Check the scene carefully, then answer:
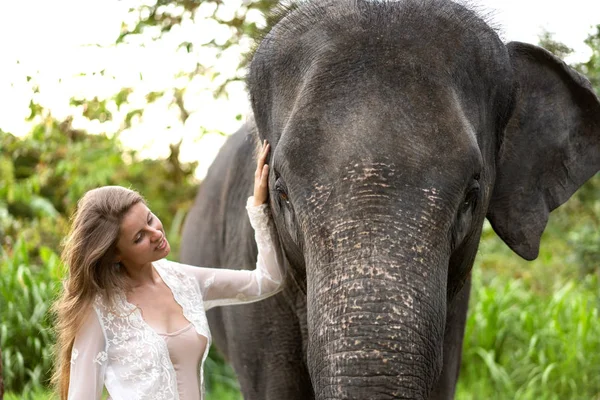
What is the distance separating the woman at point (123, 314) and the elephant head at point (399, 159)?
1.70 feet

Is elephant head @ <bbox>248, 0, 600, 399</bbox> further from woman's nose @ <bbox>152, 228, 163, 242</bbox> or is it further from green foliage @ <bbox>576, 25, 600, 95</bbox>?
green foliage @ <bbox>576, 25, 600, 95</bbox>

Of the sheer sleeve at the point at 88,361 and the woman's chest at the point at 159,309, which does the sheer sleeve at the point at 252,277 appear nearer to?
the woman's chest at the point at 159,309

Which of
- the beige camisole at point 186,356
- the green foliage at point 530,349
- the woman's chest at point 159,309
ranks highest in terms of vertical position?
the woman's chest at point 159,309

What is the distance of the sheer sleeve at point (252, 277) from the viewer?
12.9 ft

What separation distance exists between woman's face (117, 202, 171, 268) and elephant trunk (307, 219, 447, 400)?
0.83 m

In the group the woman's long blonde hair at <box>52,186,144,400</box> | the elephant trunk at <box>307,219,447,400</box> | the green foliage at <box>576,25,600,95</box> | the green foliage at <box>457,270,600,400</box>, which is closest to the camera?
the elephant trunk at <box>307,219,447,400</box>

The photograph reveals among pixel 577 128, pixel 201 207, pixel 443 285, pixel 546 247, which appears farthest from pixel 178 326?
pixel 546 247

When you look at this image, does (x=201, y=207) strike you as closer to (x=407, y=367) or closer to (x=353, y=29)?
(x=353, y=29)

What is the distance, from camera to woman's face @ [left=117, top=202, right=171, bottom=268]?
3463mm

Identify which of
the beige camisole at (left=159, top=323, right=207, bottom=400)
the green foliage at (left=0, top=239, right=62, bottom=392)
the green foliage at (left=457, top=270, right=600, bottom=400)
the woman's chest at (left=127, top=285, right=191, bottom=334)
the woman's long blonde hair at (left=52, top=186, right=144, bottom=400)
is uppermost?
the woman's long blonde hair at (left=52, top=186, right=144, bottom=400)

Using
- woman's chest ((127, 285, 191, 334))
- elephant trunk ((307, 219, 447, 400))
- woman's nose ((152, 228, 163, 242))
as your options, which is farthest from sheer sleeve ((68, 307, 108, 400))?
elephant trunk ((307, 219, 447, 400))

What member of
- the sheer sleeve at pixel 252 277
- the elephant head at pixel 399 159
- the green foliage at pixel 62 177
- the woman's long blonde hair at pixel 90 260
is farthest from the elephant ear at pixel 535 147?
the green foliage at pixel 62 177

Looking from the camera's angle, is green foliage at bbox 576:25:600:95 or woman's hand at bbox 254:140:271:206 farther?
green foliage at bbox 576:25:600:95

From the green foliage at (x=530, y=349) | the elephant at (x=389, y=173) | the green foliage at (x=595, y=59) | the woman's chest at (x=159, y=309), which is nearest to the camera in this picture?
the elephant at (x=389, y=173)
